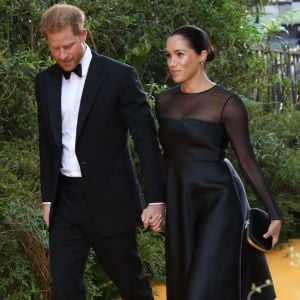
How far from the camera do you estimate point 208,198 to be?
387 cm

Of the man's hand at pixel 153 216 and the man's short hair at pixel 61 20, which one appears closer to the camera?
the man's short hair at pixel 61 20

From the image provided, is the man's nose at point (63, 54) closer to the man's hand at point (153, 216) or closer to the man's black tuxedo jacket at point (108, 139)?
the man's black tuxedo jacket at point (108, 139)

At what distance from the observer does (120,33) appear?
714cm

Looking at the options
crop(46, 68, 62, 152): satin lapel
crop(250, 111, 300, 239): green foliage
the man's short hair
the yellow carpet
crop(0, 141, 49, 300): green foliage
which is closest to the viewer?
the man's short hair

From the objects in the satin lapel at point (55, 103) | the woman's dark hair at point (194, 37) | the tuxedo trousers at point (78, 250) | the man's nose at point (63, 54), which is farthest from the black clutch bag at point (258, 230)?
the man's nose at point (63, 54)

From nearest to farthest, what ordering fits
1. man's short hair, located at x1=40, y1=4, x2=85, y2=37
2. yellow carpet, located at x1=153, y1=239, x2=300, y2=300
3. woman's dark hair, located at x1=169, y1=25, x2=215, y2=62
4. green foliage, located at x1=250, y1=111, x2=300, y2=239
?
man's short hair, located at x1=40, y1=4, x2=85, y2=37, woman's dark hair, located at x1=169, y1=25, x2=215, y2=62, yellow carpet, located at x1=153, y1=239, x2=300, y2=300, green foliage, located at x1=250, y1=111, x2=300, y2=239

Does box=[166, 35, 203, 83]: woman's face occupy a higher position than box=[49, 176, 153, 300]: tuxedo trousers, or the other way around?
box=[166, 35, 203, 83]: woman's face

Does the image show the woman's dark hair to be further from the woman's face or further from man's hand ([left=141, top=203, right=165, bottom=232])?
man's hand ([left=141, top=203, right=165, bottom=232])

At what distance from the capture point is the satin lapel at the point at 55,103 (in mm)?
3830

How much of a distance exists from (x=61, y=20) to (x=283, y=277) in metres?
3.45

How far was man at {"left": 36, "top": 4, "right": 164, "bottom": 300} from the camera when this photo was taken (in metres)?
3.82

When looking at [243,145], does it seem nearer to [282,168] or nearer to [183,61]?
[183,61]

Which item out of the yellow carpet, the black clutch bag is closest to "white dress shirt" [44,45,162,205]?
the black clutch bag

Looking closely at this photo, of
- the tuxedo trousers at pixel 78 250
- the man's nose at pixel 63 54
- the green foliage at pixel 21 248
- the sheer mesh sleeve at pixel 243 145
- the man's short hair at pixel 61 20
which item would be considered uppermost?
the man's short hair at pixel 61 20
